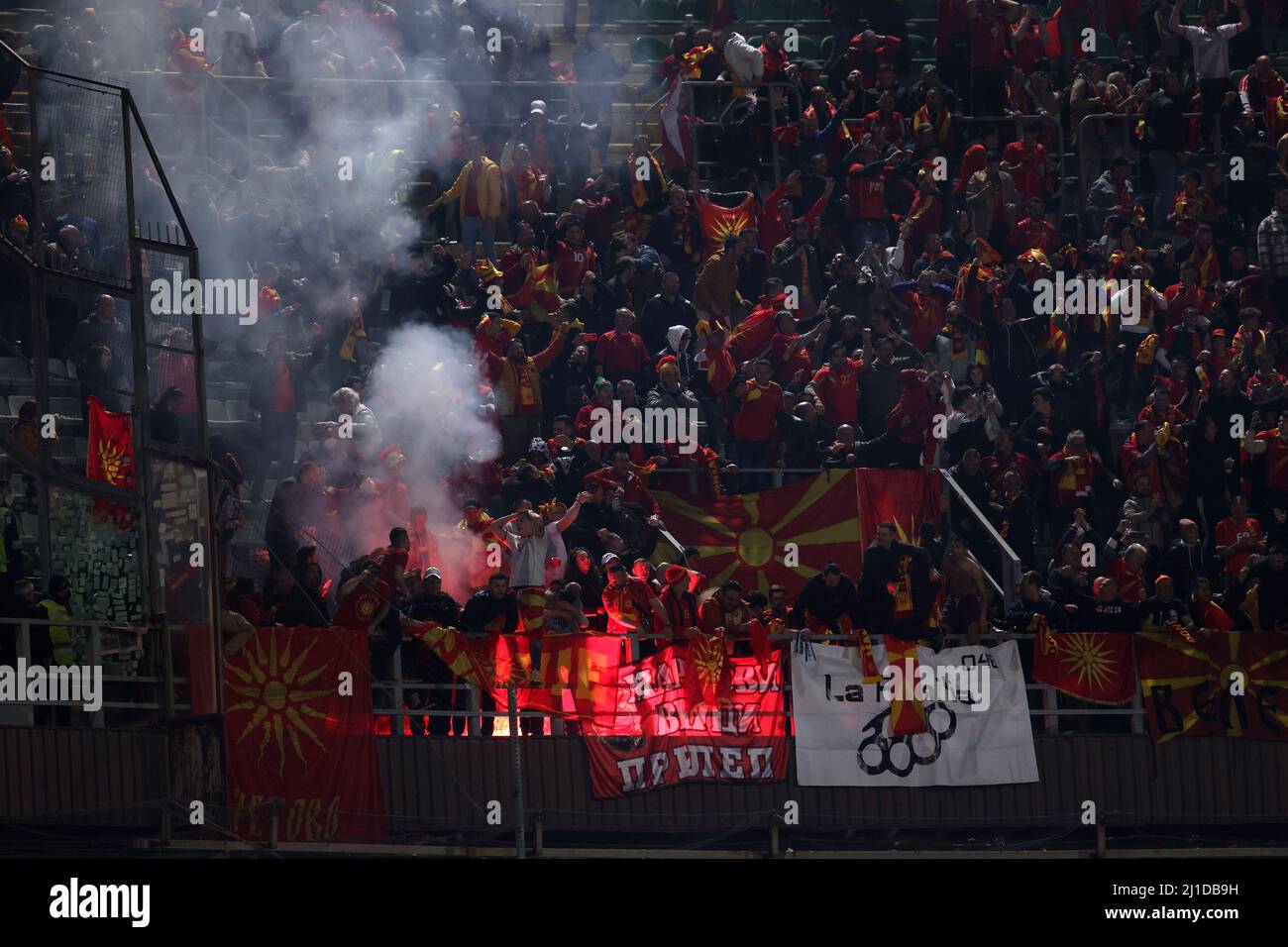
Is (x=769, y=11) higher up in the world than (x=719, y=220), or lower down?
higher up

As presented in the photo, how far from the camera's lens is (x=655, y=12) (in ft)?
90.8

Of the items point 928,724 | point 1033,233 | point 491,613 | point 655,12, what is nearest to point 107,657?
point 491,613

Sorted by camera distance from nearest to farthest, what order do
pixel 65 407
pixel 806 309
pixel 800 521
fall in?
pixel 65 407 < pixel 800 521 < pixel 806 309

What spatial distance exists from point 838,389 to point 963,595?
3.70 metres

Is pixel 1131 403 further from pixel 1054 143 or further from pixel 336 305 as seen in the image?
pixel 336 305

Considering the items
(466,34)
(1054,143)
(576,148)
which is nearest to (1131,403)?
(1054,143)

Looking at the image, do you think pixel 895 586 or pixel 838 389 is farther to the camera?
pixel 838 389

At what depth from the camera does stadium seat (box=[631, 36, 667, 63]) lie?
2714cm

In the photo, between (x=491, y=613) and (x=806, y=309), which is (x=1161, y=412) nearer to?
(x=806, y=309)

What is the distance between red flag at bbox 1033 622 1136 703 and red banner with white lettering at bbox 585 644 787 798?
6.56 ft

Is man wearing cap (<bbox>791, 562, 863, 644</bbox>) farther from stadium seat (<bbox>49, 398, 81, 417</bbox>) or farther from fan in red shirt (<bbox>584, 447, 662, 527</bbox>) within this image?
stadium seat (<bbox>49, 398, 81, 417</bbox>)

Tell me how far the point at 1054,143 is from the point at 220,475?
36.1ft
